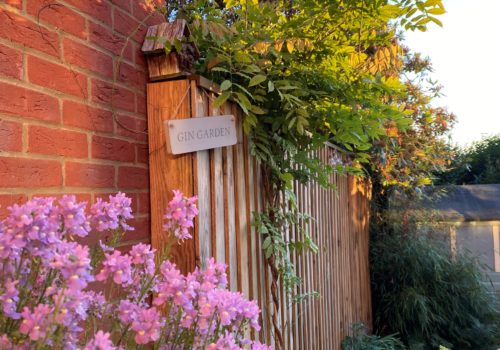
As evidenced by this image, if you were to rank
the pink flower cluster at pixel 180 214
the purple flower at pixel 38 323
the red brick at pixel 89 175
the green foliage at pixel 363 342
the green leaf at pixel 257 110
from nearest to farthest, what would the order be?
the purple flower at pixel 38 323 < the pink flower cluster at pixel 180 214 < the red brick at pixel 89 175 < the green leaf at pixel 257 110 < the green foliage at pixel 363 342

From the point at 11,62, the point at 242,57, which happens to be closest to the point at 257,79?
the point at 242,57

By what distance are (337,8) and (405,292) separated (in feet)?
14.9

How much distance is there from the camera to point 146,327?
31.0 inches

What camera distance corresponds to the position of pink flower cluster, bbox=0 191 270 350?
664mm

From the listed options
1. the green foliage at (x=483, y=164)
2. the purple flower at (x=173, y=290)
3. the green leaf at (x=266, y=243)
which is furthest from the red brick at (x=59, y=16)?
the green foliage at (x=483, y=164)

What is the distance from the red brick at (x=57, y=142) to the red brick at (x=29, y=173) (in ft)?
0.11

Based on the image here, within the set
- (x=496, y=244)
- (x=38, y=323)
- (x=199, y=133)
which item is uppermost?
(x=199, y=133)

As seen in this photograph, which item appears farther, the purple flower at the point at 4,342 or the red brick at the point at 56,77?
the red brick at the point at 56,77

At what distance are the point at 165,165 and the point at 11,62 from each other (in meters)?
0.64

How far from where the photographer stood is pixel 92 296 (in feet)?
3.06

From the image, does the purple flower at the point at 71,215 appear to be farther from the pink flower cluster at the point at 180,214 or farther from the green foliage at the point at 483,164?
the green foliage at the point at 483,164

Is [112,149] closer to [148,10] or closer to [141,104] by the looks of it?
[141,104]

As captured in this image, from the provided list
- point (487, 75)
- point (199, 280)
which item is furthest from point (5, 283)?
point (487, 75)

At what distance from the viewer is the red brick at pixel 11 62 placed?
1.03 metres
